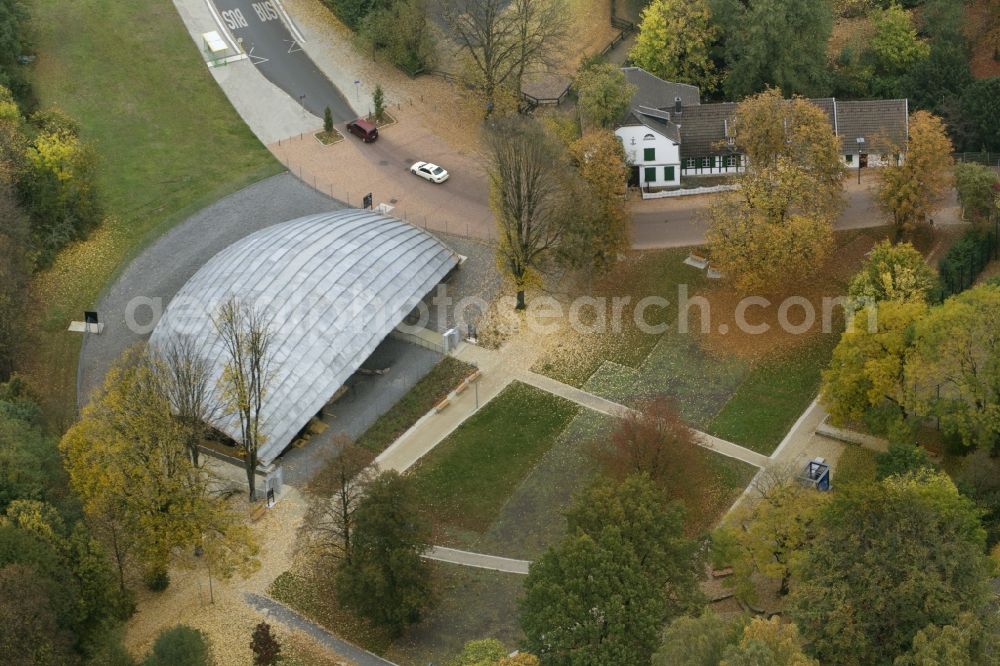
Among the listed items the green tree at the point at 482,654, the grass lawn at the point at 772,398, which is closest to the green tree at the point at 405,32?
the grass lawn at the point at 772,398

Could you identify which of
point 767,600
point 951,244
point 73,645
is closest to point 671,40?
point 951,244

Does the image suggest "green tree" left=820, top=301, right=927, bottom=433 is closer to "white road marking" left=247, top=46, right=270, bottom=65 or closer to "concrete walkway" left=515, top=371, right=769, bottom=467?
"concrete walkway" left=515, top=371, right=769, bottom=467

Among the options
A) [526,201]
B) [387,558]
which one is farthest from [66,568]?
[526,201]

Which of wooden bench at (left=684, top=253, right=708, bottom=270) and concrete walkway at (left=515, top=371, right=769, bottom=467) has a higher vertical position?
wooden bench at (left=684, top=253, right=708, bottom=270)

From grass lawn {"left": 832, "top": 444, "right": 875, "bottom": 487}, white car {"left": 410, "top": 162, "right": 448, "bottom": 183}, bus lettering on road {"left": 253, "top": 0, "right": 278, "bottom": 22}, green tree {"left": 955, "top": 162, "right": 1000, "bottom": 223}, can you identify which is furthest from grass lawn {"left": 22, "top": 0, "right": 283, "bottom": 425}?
green tree {"left": 955, "top": 162, "right": 1000, "bottom": 223}

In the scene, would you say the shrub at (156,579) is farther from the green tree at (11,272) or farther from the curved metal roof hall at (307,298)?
the green tree at (11,272)

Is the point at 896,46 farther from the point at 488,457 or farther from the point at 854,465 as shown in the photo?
the point at 488,457

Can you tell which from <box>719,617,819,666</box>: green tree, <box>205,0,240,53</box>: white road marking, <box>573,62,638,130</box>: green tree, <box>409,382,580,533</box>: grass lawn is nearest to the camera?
<box>719,617,819,666</box>: green tree
